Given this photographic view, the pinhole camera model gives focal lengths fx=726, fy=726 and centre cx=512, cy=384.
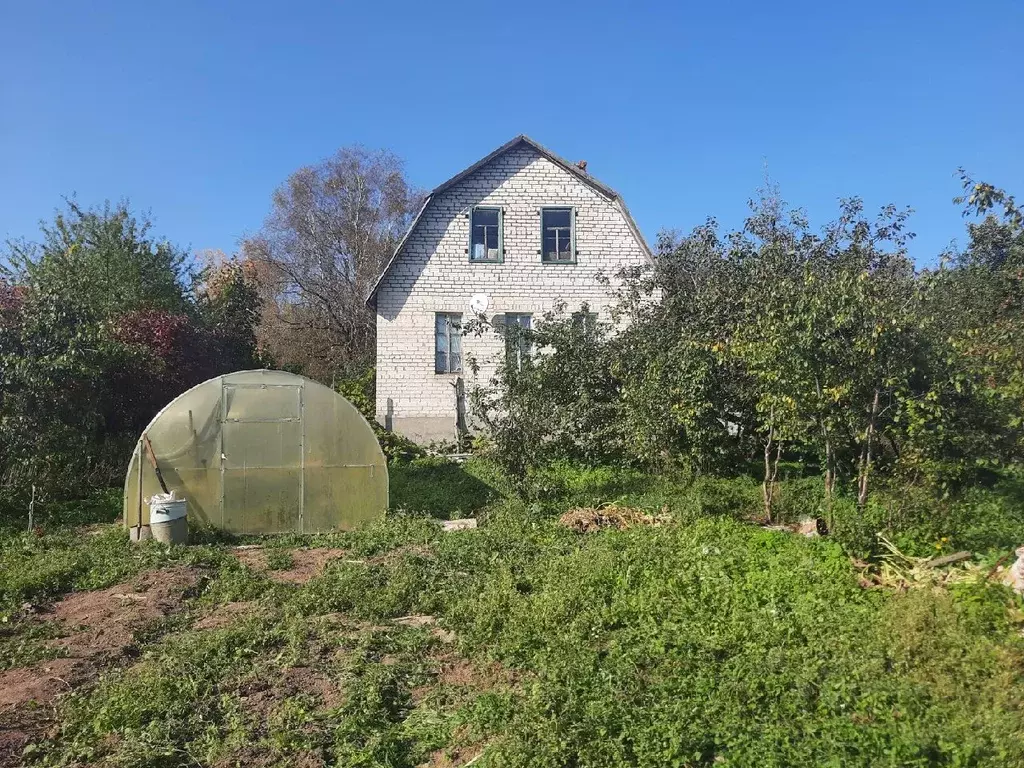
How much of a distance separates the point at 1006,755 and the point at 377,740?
3.74 meters

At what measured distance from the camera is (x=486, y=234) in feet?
62.0

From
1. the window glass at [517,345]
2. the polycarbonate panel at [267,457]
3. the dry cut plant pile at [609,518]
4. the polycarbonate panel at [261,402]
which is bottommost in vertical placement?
the dry cut plant pile at [609,518]

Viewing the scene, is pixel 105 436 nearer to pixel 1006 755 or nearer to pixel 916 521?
pixel 916 521

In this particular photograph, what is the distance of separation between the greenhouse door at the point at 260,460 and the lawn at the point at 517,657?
4.58 feet

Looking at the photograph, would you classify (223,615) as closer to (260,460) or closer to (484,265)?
(260,460)

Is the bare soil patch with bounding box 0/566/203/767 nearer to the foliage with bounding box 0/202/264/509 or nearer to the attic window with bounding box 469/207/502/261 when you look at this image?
the foliage with bounding box 0/202/264/509

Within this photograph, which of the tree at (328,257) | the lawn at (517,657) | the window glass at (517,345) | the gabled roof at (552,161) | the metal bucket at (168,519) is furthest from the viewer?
the tree at (328,257)

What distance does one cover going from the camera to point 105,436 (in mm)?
15180

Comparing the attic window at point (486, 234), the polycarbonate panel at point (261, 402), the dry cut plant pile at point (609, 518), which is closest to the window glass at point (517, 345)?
the dry cut plant pile at point (609, 518)

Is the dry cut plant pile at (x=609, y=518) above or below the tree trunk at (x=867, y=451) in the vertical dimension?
below

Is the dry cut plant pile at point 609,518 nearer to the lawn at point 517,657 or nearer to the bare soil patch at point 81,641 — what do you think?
the lawn at point 517,657

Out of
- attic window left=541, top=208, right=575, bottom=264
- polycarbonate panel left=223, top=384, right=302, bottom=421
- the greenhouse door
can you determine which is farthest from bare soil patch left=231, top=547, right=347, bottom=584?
attic window left=541, top=208, right=575, bottom=264

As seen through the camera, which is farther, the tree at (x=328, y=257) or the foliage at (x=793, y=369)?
the tree at (x=328, y=257)

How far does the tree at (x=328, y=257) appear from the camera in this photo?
3206 centimetres
